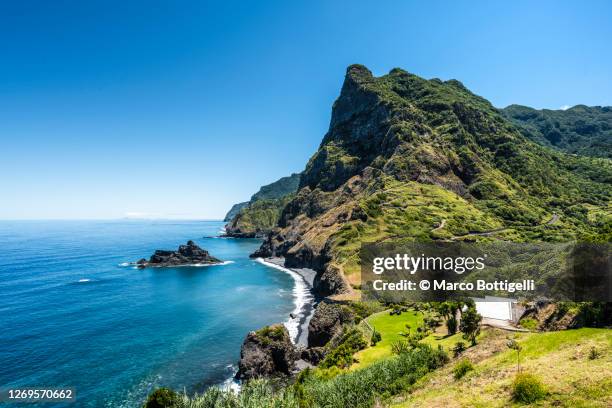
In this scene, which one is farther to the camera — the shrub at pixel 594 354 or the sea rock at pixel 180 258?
the sea rock at pixel 180 258

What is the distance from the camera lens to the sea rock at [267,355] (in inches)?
2226

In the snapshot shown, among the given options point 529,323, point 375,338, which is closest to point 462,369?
point 529,323

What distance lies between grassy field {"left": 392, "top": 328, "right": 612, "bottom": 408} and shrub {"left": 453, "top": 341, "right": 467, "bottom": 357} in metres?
2.37

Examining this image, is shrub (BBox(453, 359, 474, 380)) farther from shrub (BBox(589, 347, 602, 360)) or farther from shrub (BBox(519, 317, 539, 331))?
shrub (BBox(519, 317, 539, 331))

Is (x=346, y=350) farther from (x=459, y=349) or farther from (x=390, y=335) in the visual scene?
(x=459, y=349)

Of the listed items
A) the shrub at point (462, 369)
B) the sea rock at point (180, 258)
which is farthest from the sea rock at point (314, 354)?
the sea rock at point (180, 258)

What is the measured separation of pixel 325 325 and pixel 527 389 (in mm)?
46310

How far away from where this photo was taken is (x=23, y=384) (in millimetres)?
52406

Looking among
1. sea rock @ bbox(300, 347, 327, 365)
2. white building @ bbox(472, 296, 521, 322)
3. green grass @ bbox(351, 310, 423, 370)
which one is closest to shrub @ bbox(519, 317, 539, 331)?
white building @ bbox(472, 296, 521, 322)

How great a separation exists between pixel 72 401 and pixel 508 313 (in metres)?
59.7

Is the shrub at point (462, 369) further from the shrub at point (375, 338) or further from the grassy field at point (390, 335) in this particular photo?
the shrub at point (375, 338)

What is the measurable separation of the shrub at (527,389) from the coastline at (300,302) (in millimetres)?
50771

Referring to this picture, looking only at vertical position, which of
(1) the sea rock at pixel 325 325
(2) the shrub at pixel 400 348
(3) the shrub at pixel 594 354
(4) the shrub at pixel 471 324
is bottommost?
(1) the sea rock at pixel 325 325

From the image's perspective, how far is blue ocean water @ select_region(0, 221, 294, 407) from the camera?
55406 mm
